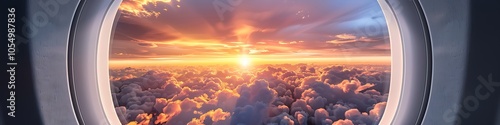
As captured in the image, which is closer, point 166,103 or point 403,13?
point 403,13

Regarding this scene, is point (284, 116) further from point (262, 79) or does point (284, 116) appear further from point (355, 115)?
point (355, 115)

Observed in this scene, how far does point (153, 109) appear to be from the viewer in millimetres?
18156

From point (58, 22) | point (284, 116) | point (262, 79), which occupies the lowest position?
point (284, 116)

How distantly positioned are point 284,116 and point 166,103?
7.02m

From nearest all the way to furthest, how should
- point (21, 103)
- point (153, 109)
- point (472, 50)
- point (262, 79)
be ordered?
point (472, 50) < point (21, 103) < point (153, 109) < point (262, 79)

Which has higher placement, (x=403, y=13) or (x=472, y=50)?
(x=403, y=13)

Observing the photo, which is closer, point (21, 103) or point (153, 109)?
point (21, 103)

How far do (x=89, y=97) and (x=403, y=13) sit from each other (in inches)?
42.3

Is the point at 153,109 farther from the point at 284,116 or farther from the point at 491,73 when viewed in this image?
the point at 491,73

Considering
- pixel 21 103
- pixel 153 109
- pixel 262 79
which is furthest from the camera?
pixel 262 79

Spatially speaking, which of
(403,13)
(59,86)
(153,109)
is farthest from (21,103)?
(153,109)

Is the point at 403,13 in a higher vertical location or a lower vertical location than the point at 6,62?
higher

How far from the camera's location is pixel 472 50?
92cm

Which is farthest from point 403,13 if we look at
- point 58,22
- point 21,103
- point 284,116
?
point 284,116
